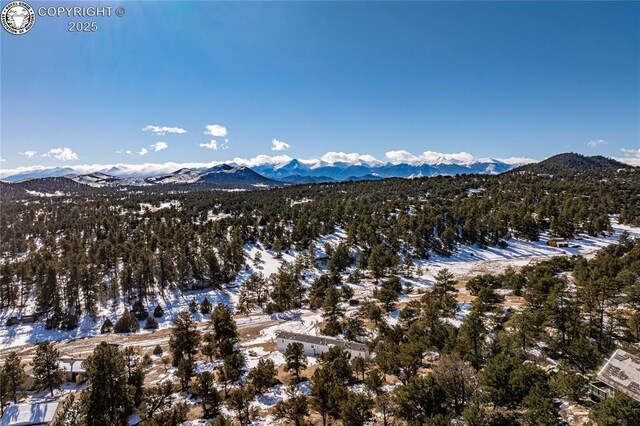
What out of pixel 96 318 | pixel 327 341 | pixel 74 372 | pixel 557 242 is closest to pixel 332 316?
pixel 327 341

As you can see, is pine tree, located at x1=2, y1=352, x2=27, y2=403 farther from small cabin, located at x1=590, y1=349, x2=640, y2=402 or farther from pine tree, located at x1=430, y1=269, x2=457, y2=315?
small cabin, located at x1=590, y1=349, x2=640, y2=402

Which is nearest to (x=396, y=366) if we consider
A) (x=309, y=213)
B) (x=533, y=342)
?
(x=533, y=342)

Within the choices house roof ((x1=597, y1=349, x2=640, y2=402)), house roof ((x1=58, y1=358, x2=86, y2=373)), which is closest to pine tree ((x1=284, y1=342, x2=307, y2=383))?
house roof ((x1=58, y1=358, x2=86, y2=373))

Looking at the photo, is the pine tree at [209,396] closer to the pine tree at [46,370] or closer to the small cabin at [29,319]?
the pine tree at [46,370]

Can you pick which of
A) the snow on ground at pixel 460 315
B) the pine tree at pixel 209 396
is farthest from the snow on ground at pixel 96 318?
the snow on ground at pixel 460 315

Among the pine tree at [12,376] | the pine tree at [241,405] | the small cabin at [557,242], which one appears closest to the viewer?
the pine tree at [241,405]

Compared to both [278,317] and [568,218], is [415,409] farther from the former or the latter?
[568,218]
